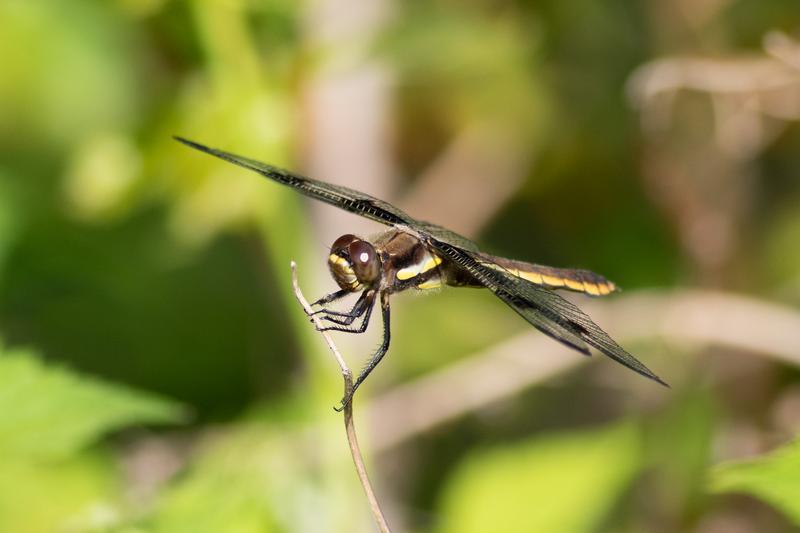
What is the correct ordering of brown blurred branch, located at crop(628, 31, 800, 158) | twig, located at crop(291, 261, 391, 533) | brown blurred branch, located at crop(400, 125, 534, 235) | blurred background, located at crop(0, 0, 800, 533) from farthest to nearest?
brown blurred branch, located at crop(400, 125, 534, 235) → brown blurred branch, located at crop(628, 31, 800, 158) → blurred background, located at crop(0, 0, 800, 533) → twig, located at crop(291, 261, 391, 533)

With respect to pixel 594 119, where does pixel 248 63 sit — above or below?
above

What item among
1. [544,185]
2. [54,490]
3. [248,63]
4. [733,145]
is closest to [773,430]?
[733,145]

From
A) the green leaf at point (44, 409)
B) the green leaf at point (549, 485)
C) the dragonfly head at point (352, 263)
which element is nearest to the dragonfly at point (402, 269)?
the dragonfly head at point (352, 263)

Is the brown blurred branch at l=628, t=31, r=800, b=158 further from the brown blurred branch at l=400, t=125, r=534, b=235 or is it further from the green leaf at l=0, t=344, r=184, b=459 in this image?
the green leaf at l=0, t=344, r=184, b=459

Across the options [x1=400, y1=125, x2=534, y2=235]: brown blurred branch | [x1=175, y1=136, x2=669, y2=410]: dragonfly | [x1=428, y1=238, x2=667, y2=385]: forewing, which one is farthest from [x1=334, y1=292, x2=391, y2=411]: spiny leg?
[x1=400, y1=125, x2=534, y2=235]: brown blurred branch

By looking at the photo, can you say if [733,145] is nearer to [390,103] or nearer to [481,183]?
[481,183]

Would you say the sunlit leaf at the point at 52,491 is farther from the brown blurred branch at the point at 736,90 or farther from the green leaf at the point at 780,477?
the brown blurred branch at the point at 736,90

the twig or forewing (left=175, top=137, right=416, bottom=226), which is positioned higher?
forewing (left=175, top=137, right=416, bottom=226)
